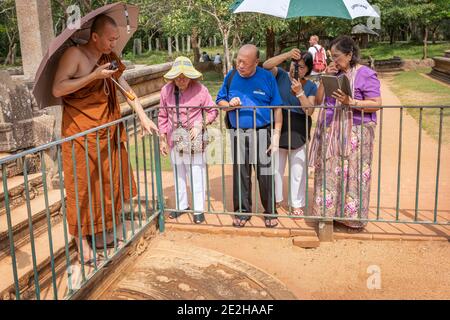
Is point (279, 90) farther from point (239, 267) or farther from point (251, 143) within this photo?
point (239, 267)

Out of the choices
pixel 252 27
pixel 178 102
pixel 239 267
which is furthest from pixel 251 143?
pixel 252 27

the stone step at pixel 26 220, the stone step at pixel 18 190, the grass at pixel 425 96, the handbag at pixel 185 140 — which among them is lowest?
the grass at pixel 425 96

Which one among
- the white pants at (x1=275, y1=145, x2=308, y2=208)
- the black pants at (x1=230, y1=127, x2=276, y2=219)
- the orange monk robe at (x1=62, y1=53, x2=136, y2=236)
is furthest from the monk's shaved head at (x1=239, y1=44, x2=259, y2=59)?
the orange monk robe at (x1=62, y1=53, x2=136, y2=236)

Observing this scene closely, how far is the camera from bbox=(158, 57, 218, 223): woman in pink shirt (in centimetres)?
450

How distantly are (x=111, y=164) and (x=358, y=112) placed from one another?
6.83 feet

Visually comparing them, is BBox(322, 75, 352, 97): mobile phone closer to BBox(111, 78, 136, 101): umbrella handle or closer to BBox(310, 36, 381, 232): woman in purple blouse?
BBox(310, 36, 381, 232): woman in purple blouse

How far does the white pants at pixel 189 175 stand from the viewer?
4621 mm

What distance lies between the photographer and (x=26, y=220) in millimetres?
3920

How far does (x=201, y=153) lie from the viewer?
181 inches

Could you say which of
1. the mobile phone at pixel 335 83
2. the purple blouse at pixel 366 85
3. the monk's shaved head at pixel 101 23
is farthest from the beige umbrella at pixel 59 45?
the purple blouse at pixel 366 85

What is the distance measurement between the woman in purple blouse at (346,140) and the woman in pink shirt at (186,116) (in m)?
1.02

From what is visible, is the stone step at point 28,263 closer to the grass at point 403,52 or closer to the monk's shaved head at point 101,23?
the monk's shaved head at point 101,23

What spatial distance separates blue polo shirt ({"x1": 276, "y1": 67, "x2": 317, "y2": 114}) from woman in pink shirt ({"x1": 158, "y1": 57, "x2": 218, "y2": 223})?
2.14 feet

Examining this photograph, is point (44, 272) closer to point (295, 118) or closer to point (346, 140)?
point (295, 118)
